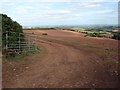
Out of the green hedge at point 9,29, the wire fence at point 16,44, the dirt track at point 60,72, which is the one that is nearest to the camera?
the dirt track at point 60,72

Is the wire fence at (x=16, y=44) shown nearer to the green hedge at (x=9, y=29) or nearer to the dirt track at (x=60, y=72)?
the green hedge at (x=9, y=29)

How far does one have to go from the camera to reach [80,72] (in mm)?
12773

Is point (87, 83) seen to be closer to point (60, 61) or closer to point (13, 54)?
point (60, 61)

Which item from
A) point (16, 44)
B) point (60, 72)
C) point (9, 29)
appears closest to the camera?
point (60, 72)

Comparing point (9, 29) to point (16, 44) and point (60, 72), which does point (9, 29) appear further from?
point (60, 72)

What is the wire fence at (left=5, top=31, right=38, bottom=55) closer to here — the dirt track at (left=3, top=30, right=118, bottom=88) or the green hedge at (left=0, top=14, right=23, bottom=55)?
the green hedge at (left=0, top=14, right=23, bottom=55)

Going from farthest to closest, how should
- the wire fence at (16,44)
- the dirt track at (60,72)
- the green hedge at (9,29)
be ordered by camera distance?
1. the green hedge at (9,29)
2. the wire fence at (16,44)
3. the dirt track at (60,72)

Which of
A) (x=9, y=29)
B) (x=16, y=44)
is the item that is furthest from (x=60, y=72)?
(x=9, y=29)

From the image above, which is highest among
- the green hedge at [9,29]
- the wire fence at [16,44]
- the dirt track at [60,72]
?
the green hedge at [9,29]

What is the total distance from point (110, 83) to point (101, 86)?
2.06ft

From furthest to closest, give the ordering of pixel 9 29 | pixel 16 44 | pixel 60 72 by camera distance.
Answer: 1. pixel 9 29
2. pixel 16 44
3. pixel 60 72

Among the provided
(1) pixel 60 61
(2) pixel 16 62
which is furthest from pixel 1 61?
(1) pixel 60 61

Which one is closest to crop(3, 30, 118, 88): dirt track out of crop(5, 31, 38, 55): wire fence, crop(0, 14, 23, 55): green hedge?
crop(5, 31, 38, 55): wire fence

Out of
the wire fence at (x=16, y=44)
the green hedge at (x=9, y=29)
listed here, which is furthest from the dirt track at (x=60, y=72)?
the green hedge at (x=9, y=29)
